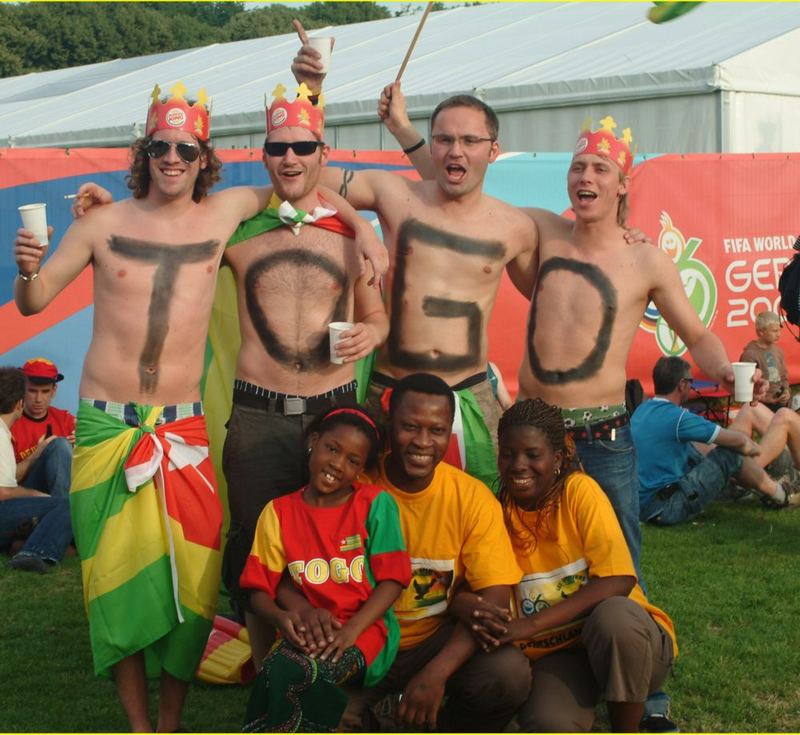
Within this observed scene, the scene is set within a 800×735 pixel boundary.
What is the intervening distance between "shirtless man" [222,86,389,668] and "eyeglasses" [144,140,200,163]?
31 centimetres

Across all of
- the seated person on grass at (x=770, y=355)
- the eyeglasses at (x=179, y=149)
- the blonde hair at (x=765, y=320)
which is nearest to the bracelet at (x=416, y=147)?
the eyeglasses at (x=179, y=149)

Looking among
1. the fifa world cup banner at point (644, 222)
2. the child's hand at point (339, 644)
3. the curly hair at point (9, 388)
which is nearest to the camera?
the child's hand at point (339, 644)

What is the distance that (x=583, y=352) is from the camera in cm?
483

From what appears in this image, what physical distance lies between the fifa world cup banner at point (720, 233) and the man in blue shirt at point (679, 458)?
2951 mm

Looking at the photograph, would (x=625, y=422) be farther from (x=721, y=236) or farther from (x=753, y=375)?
(x=721, y=236)

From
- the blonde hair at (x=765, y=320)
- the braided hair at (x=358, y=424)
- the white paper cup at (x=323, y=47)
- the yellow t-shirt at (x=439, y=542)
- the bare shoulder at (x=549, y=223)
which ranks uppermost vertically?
the white paper cup at (x=323, y=47)

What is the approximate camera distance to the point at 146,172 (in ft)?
15.0

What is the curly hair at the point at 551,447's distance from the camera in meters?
4.24

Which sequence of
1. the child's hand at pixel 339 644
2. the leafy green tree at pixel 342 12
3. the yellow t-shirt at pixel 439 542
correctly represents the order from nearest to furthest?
the child's hand at pixel 339 644 → the yellow t-shirt at pixel 439 542 → the leafy green tree at pixel 342 12

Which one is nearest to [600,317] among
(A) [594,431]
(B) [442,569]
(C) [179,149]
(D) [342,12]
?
(A) [594,431]

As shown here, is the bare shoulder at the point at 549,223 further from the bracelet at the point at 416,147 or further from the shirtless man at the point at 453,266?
the bracelet at the point at 416,147

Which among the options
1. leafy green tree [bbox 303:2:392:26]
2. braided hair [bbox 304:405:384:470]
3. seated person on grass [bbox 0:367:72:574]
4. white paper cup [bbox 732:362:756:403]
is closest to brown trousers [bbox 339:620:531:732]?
braided hair [bbox 304:405:384:470]

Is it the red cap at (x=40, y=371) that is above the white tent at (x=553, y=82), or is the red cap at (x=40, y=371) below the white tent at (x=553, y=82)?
below

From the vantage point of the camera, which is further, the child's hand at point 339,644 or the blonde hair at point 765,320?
the blonde hair at point 765,320
